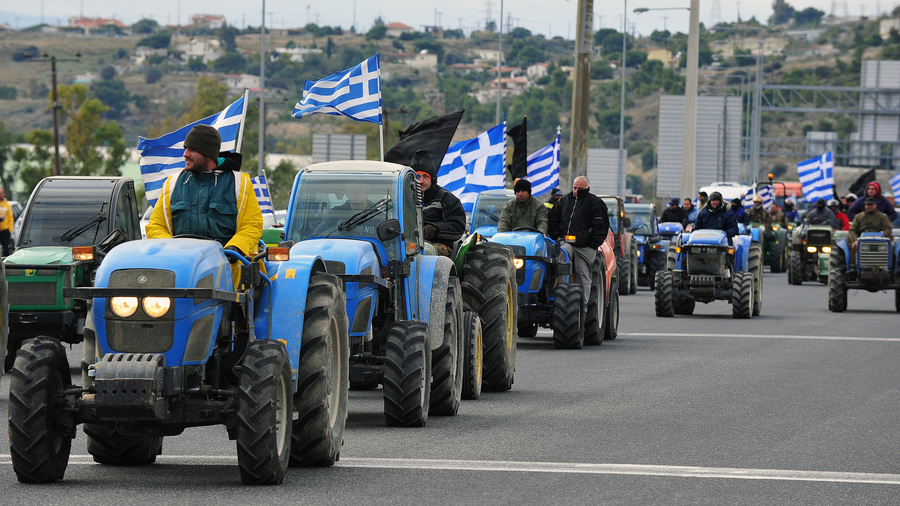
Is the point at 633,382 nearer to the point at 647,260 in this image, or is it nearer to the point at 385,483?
the point at 385,483

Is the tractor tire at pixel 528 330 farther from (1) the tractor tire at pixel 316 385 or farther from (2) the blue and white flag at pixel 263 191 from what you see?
(1) the tractor tire at pixel 316 385

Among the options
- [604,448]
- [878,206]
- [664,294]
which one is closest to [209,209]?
[604,448]

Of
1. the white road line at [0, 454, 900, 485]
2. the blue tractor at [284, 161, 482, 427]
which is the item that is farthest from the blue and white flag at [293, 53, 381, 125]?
the white road line at [0, 454, 900, 485]

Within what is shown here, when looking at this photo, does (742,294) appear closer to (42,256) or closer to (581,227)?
(581,227)

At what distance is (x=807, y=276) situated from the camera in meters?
42.9

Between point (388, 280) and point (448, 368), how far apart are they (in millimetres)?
981

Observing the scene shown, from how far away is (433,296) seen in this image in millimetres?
13367

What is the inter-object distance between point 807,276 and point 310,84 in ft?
82.4

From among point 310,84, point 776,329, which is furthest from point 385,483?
point 776,329

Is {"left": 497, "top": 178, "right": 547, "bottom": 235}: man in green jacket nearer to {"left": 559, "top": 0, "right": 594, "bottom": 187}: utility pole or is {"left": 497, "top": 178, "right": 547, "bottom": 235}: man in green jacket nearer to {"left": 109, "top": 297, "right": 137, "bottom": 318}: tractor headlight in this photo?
{"left": 109, "top": 297, "right": 137, "bottom": 318}: tractor headlight

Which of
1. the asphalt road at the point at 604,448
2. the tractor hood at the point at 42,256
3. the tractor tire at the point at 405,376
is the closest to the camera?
the asphalt road at the point at 604,448

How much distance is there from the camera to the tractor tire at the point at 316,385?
10.1m

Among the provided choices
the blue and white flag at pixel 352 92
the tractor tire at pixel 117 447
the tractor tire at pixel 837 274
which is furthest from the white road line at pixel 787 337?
the tractor tire at pixel 117 447

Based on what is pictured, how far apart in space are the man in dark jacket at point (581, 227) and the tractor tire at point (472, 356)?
6.83m
